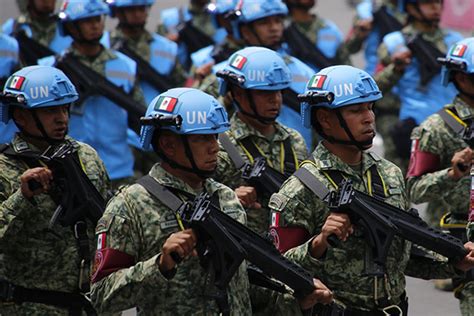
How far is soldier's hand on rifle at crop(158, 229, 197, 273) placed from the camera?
20.3ft

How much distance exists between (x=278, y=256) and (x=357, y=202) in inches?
18.6

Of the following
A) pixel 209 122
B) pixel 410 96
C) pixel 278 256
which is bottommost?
pixel 410 96

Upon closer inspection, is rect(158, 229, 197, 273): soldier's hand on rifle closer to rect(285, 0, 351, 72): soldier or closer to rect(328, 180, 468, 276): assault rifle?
rect(328, 180, 468, 276): assault rifle

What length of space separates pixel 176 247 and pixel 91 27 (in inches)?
226

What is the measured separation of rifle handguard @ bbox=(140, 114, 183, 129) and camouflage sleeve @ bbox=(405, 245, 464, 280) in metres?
1.46

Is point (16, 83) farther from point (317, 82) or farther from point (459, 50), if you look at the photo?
point (459, 50)

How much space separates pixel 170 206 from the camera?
21.4ft

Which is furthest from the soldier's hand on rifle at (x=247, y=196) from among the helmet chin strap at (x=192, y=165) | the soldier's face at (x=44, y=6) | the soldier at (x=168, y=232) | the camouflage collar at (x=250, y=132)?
the soldier's face at (x=44, y=6)

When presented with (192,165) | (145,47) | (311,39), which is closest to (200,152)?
(192,165)

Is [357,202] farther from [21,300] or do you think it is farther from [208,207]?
[21,300]

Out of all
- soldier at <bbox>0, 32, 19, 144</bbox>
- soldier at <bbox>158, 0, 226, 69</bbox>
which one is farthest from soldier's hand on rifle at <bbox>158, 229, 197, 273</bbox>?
soldier at <bbox>158, 0, 226, 69</bbox>

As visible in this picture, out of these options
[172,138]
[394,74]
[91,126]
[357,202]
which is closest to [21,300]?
[172,138]

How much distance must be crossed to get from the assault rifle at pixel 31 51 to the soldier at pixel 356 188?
6.44 meters

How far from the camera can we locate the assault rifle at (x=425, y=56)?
42.1 ft
